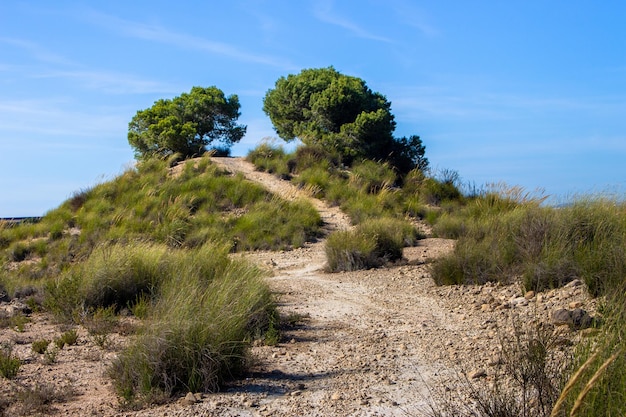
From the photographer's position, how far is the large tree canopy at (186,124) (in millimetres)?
33375

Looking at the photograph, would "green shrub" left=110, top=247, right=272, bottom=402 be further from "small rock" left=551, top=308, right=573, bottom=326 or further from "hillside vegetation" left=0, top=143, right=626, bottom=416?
"small rock" left=551, top=308, right=573, bottom=326

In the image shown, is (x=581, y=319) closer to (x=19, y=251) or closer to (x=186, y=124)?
(x=19, y=251)

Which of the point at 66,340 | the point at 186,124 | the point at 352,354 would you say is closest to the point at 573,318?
the point at 352,354

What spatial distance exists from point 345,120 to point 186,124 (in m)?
8.25

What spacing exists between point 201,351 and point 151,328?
0.55 metres

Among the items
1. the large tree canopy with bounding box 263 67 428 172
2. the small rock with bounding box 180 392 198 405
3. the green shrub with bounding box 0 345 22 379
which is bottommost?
the small rock with bounding box 180 392 198 405

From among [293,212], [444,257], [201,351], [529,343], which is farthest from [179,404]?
[293,212]

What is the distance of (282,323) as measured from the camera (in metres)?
9.56

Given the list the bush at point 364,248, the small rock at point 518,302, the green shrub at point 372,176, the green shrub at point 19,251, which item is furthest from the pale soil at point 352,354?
the green shrub at point 372,176

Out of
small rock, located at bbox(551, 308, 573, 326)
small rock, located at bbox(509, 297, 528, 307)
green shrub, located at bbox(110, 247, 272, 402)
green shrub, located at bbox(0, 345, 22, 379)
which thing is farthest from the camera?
small rock, located at bbox(509, 297, 528, 307)

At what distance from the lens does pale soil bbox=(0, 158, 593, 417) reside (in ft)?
20.0

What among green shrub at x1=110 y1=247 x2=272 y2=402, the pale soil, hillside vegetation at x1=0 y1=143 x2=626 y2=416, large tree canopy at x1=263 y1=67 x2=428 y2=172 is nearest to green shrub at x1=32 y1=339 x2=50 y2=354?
the pale soil

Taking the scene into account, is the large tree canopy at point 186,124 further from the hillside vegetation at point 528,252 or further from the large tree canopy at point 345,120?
the hillside vegetation at point 528,252

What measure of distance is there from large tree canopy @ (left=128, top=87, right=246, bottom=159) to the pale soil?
859 inches
